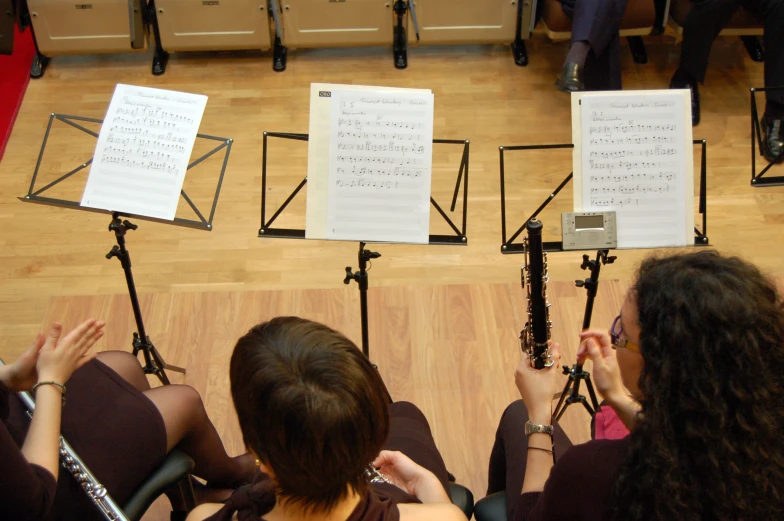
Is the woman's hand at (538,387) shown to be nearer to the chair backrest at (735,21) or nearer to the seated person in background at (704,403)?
the seated person in background at (704,403)

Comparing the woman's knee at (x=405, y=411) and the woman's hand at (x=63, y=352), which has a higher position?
the woman's hand at (x=63, y=352)

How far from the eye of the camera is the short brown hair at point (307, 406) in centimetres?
105

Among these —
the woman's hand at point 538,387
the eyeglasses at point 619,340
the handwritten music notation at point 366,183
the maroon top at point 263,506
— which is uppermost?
the handwritten music notation at point 366,183

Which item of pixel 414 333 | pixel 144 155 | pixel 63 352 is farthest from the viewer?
pixel 414 333

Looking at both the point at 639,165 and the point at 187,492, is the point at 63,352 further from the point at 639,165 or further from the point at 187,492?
the point at 639,165

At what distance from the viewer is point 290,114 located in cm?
347

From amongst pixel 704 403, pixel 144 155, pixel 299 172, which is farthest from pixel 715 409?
pixel 299 172

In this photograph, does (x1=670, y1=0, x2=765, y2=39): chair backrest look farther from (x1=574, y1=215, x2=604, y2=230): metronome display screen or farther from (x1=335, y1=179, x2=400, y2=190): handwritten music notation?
(x1=335, y1=179, x2=400, y2=190): handwritten music notation

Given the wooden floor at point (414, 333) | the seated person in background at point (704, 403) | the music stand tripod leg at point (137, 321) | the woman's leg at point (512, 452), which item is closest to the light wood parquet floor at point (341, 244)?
the wooden floor at point (414, 333)

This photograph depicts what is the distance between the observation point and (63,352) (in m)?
1.55

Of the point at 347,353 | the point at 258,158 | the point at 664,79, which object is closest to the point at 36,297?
the point at 258,158

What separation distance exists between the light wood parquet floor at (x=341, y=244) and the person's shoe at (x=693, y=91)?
5cm

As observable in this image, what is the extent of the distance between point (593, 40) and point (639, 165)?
1.54 metres

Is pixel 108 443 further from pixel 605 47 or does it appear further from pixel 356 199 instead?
pixel 605 47
